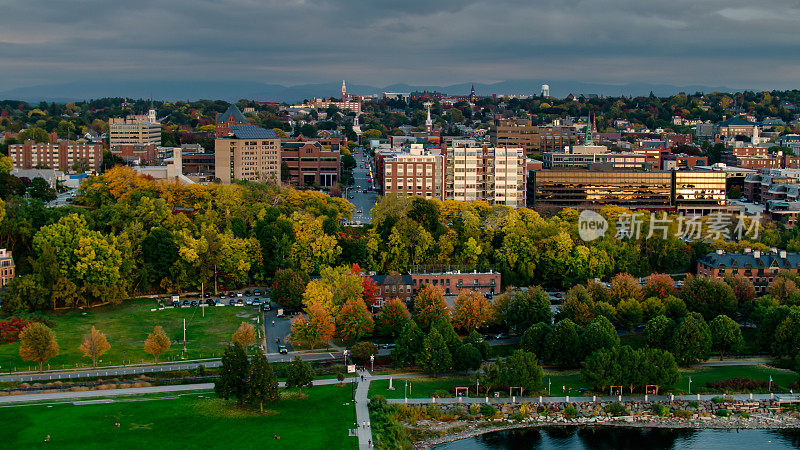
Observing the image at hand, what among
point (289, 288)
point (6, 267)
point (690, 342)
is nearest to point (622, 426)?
point (690, 342)

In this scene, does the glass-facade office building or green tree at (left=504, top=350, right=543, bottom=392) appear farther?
the glass-facade office building

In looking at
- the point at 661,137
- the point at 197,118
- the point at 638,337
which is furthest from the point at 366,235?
the point at 197,118

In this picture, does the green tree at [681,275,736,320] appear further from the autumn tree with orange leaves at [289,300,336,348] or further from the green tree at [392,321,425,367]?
the autumn tree with orange leaves at [289,300,336,348]

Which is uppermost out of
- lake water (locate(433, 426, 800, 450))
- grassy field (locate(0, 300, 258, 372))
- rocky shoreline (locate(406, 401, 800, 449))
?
grassy field (locate(0, 300, 258, 372))

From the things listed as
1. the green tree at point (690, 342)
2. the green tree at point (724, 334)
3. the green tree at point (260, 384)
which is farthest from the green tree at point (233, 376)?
the green tree at point (724, 334)

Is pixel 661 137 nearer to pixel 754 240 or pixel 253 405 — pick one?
pixel 754 240

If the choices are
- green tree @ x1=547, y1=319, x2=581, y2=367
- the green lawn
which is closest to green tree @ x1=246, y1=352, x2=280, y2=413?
green tree @ x1=547, y1=319, x2=581, y2=367

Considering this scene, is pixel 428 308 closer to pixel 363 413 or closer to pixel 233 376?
pixel 363 413
